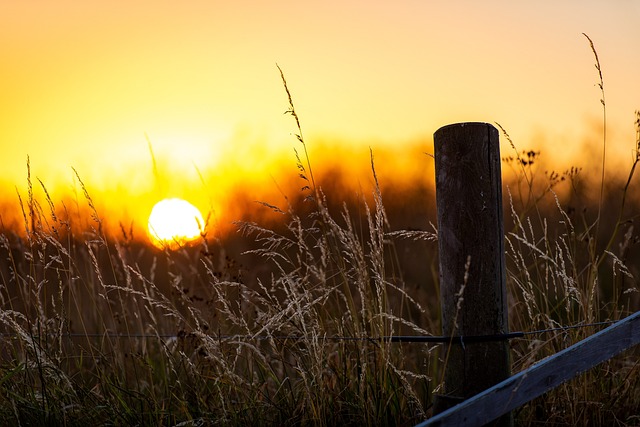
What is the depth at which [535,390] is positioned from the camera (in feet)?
9.11

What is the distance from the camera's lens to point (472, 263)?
291cm

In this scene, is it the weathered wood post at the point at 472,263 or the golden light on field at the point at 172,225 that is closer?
the weathered wood post at the point at 472,263

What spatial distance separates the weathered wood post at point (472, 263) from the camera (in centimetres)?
290

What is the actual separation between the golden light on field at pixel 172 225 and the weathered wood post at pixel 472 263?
4.69ft

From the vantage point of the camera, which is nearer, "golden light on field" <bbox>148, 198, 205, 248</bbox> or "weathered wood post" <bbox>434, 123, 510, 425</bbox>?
"weathered wood post" <bbox>434, 123, 510, 425</bbox>

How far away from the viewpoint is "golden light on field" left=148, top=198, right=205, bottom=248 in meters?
3.98

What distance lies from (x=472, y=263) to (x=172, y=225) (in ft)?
7.39

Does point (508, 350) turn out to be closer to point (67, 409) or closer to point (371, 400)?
point (371, 400)

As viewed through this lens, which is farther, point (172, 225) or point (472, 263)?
point (172, 225)

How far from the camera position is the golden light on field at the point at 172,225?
3984 millimetres

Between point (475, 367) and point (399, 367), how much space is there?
46cm

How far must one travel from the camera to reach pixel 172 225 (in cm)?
459

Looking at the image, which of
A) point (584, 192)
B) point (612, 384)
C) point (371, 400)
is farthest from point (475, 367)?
point (584, 192)

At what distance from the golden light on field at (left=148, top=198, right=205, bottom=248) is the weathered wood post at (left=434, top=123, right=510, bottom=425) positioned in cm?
143
